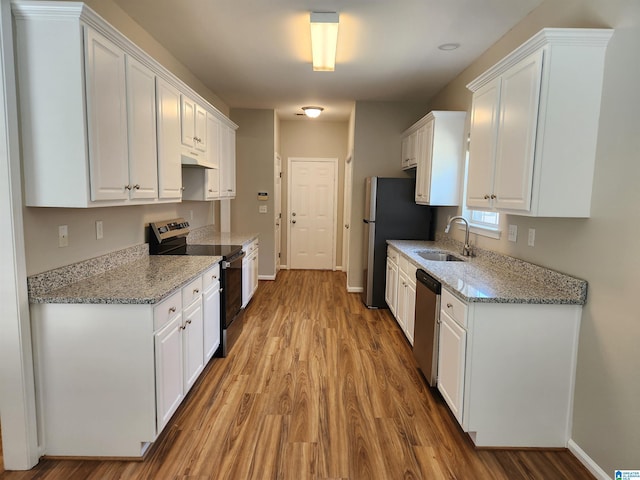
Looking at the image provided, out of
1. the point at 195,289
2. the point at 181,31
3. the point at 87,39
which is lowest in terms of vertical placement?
the point at 195,289

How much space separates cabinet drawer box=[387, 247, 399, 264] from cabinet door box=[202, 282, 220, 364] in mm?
1969

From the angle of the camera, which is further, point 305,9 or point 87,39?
point 305,9

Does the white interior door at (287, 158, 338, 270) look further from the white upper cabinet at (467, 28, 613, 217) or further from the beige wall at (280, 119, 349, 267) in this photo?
the white upper cabinet at (467, 28, 613, 217)

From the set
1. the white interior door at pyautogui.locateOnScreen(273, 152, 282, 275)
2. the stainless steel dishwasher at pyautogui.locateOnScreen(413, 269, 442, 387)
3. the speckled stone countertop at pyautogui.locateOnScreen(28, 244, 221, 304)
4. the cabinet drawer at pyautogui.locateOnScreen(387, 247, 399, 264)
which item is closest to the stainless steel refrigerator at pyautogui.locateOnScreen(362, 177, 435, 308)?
the cabinet drawer at pyautogui.locateOnScreen(387, 247, 399, 264)

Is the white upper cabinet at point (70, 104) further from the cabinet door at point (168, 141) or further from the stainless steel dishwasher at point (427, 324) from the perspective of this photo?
the stainless steel dishwasher at point (427, 324)

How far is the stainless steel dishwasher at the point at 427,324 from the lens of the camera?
105 inches

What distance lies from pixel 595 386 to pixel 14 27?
3451 millimetres

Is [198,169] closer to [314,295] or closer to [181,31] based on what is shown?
[181,31]

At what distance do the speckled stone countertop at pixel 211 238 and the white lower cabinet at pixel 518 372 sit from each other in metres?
2.76

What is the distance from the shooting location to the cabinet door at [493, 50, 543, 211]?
211 centimetres

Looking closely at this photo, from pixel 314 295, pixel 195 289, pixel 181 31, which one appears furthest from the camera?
pixel 314 295

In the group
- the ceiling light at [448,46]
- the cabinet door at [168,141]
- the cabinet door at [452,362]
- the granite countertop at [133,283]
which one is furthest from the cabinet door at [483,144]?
the cabinet door at [168,141]

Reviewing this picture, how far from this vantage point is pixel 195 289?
265cm

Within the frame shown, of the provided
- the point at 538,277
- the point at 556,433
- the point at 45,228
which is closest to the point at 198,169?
the point at 45,228
